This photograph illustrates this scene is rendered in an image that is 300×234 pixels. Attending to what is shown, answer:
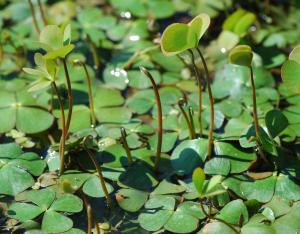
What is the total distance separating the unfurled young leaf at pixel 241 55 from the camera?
1968mm

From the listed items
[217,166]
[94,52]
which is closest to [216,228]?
[217,166]

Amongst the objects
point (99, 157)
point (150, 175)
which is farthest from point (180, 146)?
point (99, 157)

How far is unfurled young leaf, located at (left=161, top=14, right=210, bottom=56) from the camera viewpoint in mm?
1979

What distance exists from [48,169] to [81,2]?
55.1 inches

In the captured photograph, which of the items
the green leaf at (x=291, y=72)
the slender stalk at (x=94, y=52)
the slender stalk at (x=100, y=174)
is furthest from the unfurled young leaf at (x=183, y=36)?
the slender stalk at (x=94, y=52)

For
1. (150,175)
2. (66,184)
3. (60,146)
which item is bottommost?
(150,175)

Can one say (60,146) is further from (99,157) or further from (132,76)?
(132,76)

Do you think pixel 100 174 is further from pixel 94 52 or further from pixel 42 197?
pixel 94 52

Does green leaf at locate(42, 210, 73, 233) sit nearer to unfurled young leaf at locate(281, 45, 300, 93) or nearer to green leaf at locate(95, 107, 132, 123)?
green leaf at locate(95, 107, 132, 123)

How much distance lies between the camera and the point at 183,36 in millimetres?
2000

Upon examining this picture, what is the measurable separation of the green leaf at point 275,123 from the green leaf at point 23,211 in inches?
36.1

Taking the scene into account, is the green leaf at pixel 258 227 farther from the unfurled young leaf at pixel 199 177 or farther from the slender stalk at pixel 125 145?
the slender stalk at pixel 125 145

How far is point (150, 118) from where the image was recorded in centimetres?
260

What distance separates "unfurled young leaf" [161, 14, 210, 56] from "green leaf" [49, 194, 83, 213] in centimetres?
64
